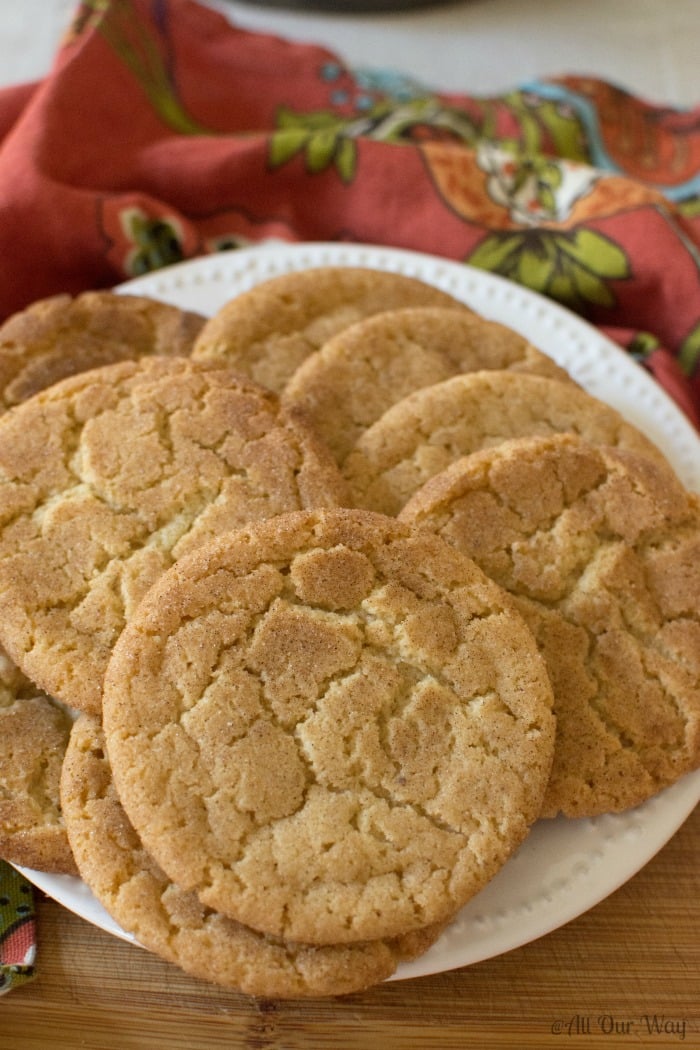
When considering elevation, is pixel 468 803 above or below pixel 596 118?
below

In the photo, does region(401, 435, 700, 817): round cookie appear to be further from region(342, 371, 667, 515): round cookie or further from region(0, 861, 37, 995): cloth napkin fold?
region(0, 861, 37, 995): cloth napkin fold

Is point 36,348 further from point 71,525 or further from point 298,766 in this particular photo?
point 298,766

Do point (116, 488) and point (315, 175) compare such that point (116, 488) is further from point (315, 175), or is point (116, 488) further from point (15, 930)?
point (315, 175)

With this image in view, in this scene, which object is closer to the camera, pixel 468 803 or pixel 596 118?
pixel 468 803


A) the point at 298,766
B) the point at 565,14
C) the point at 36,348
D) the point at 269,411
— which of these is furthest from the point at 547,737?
the point at 565,14

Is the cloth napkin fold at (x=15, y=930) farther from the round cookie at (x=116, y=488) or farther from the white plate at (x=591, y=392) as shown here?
the round cookie at (x=116, y=488)
